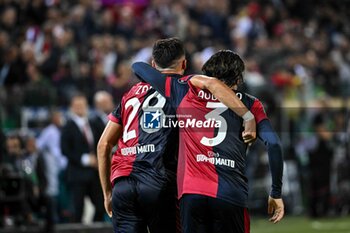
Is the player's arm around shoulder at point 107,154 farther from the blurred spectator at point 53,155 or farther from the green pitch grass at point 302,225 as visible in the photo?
the blurred spectator at point 53,155

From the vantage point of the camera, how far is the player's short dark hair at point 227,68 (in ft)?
23.9

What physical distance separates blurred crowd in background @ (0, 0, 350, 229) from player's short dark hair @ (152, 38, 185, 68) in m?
7.99

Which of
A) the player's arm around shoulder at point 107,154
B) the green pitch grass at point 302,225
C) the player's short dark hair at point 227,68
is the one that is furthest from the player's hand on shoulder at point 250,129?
the green pitch grass at point 302,225

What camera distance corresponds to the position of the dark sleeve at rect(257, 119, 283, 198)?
702 centimetres


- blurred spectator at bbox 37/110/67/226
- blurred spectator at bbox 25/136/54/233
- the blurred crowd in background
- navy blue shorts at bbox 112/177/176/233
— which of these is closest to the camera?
navy blue shorts at bbox 112/177/176/233

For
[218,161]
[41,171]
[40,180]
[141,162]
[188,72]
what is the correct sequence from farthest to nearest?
1. [188,72]
2. [41,171]
3. [40,180]
4. [141,162]
5. [218,161]

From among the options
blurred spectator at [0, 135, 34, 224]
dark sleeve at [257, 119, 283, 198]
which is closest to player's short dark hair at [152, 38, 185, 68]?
dark sleeve at [257, 119, 283, 198]

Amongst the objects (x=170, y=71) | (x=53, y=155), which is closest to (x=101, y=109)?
(x=53, y=155)

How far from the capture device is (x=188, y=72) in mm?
17734

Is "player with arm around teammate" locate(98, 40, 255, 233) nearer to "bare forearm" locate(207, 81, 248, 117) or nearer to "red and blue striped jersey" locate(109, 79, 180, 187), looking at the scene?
"red and blue striped jersey" locate(109, 79, 180, 187)

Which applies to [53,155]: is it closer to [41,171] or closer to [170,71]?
[41,171]

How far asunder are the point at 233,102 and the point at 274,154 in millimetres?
489

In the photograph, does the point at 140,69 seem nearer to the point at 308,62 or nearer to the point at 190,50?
the point at 190,50

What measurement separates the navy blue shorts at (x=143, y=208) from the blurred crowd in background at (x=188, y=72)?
793 centimetres
